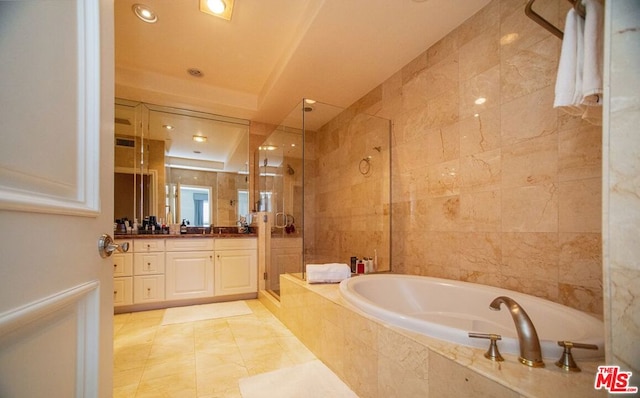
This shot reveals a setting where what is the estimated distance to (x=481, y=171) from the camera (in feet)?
5.99

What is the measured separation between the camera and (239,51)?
2557 mm

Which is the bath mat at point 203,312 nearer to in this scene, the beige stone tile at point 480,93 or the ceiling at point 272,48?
the ceiling at point 272,48

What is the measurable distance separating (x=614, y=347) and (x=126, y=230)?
3.76 meters

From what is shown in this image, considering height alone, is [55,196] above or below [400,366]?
above

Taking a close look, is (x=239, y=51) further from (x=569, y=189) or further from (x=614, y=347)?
(x=614, y=347)

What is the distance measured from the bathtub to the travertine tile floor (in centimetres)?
75

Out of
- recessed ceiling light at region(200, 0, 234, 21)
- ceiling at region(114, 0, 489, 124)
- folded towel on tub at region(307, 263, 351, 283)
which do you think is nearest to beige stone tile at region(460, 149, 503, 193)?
ceiling at region(114, 0, 489, 124)

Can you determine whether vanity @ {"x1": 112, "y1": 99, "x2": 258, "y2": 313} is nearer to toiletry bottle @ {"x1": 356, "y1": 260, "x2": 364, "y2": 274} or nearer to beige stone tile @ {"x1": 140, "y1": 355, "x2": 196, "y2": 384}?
beige stone tile @ {"x1": 140, "y1": 355, "x2": 196, "y2": 384}

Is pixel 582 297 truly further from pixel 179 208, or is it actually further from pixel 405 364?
pixel 179 208

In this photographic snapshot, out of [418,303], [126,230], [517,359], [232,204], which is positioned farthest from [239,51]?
[517,359]

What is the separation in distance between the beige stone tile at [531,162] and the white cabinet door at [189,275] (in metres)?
3.08

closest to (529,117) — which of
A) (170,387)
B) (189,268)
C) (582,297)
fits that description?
(582,297)

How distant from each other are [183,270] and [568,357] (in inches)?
129

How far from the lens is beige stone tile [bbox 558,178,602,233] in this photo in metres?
1.31
